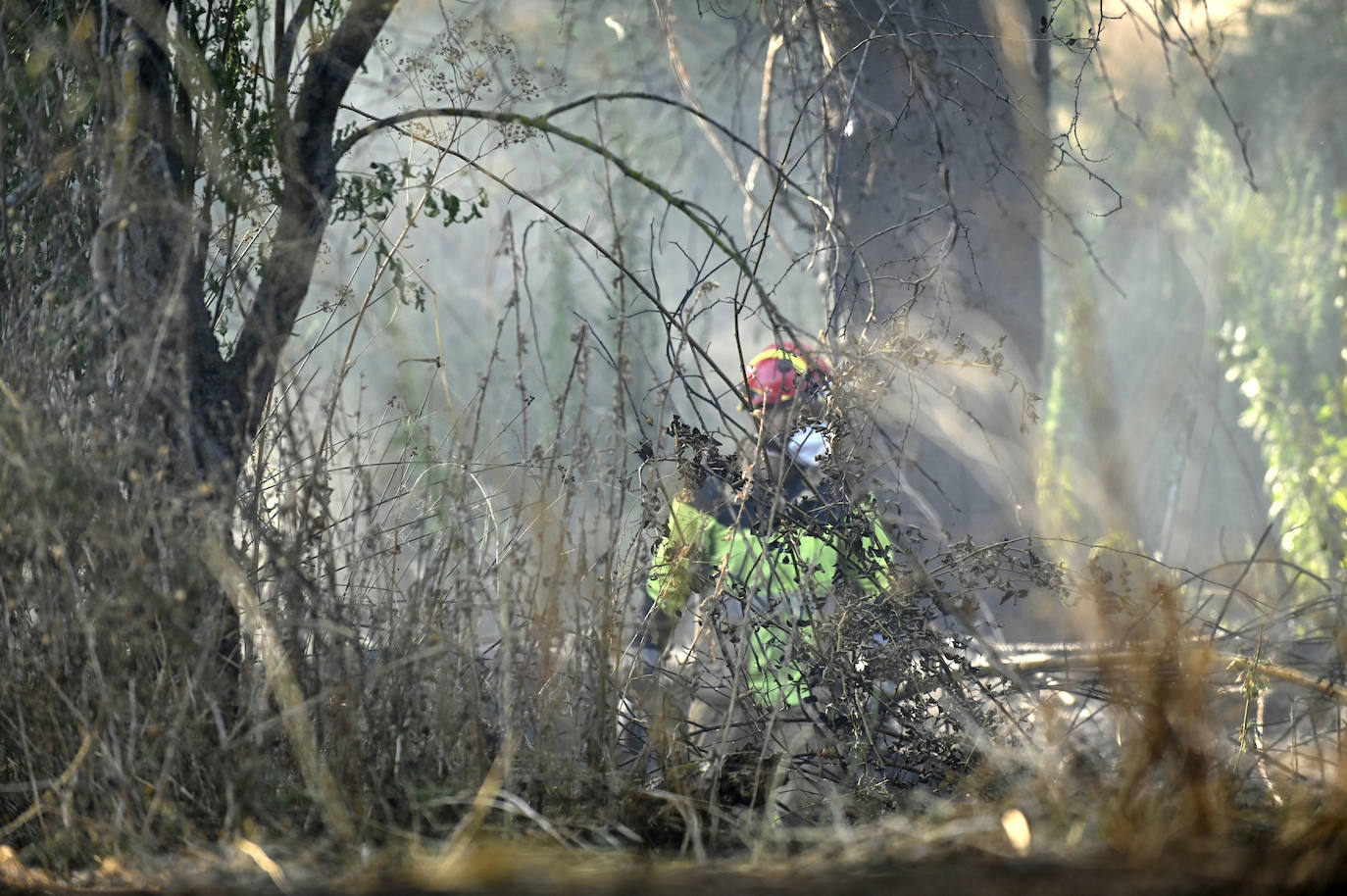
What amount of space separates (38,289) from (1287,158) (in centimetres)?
2365

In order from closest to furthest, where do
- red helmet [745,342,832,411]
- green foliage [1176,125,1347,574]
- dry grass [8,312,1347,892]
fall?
dry grass [8,312,1347,892] < red helmet [745,342,832,411] < green foliage [1176,125,1347,574]

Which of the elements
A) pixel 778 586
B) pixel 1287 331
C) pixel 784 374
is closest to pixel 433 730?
pixel 778 586

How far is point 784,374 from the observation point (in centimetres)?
352

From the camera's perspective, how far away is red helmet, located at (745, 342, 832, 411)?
2.88 meters

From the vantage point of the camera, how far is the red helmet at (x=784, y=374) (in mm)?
2883

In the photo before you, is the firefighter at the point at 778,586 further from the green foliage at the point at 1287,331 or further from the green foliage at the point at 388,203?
the green foliage at the point at 1287,331

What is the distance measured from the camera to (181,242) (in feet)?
8.73

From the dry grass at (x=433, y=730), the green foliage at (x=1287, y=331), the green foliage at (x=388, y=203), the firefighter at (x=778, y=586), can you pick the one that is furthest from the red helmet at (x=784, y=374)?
the green foliage at (x=1287, y=331)

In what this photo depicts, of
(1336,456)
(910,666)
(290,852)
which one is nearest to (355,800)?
(290,852)

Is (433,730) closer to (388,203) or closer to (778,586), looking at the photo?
(778,586)

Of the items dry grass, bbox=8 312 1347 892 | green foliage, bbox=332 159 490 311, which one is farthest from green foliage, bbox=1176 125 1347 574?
green foliage, bbox=332 159 490 311

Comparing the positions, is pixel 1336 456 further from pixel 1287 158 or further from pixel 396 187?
pixel 1287 158

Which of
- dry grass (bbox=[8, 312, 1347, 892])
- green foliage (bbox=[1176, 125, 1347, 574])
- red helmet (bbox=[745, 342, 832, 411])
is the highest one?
green foliage (bbox=[1176, 125, 1347, 574])

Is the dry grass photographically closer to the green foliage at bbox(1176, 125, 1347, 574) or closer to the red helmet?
the red helmet
